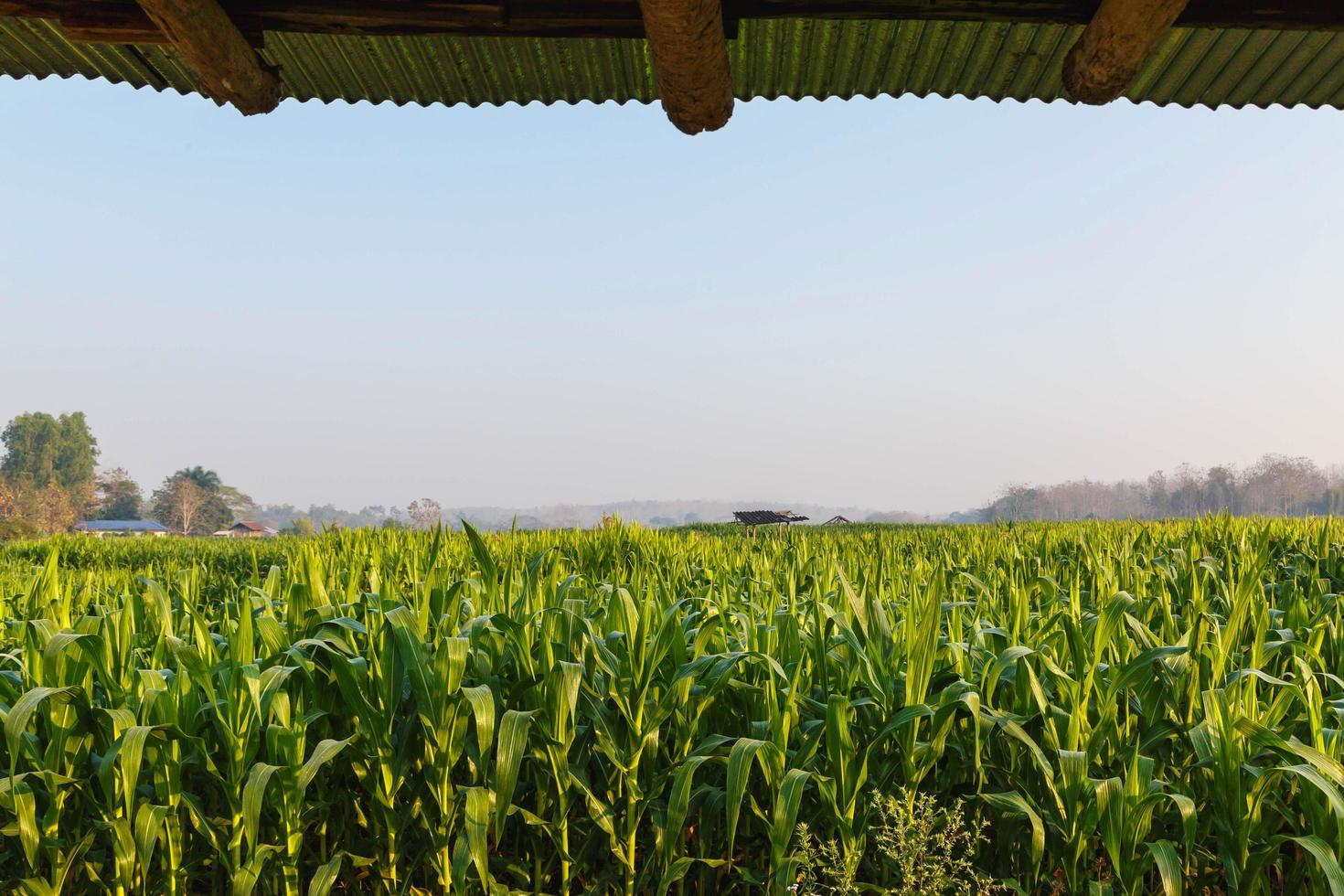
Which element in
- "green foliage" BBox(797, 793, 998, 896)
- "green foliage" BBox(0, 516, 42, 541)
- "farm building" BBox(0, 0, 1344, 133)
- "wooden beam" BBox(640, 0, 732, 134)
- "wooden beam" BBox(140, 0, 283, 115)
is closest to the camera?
"green foliage" BBox(797, 793, 998, 896)

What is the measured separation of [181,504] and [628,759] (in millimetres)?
94845

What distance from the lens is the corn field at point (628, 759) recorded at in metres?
1.74

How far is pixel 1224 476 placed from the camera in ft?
235

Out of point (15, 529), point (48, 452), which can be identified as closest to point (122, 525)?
point (48, 452)

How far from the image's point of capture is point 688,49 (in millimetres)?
2832

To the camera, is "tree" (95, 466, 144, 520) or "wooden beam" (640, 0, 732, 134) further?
"tree" (95, 466, 144, 520)

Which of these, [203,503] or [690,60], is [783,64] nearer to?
[690,60]

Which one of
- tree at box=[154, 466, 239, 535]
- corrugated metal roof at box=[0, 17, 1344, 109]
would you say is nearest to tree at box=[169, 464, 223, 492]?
tree at box=[154, 466, 239, 535]

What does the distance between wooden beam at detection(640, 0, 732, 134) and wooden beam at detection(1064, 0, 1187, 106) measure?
1.39 meters

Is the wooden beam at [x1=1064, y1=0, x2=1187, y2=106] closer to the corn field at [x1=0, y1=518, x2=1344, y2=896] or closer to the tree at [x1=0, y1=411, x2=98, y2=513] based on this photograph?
the corn field at [x1=0, y1=518, x2=1344, y2=896]

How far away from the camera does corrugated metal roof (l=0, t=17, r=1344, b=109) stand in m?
3.70

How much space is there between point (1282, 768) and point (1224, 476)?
84.2 m

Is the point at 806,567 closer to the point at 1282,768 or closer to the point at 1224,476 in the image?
the point at 1282,768

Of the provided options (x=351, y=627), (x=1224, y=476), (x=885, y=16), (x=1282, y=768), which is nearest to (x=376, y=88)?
(x=885, y=16)
